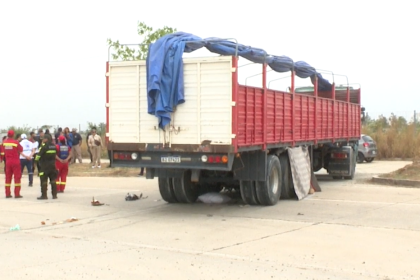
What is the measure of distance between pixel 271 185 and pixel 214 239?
4.12 meters

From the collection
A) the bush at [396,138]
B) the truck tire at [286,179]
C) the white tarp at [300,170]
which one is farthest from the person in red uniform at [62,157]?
the bush at [396,138]

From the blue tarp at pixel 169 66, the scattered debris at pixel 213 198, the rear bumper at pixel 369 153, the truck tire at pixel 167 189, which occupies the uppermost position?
the blue tarp at pixel 169 66

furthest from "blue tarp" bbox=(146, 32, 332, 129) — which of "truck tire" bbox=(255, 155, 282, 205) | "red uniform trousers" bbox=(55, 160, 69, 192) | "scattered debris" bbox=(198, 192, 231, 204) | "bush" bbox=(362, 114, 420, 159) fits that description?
"bush" bbox=(362, 114, 420, 159)

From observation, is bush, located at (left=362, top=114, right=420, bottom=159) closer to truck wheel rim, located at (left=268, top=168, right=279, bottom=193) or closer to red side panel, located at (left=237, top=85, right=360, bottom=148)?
red side panel, located at (left=237, top=85, right=360, bottom=148)

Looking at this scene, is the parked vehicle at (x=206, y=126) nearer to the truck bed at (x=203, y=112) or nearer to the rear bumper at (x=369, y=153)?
the truck bed at (x=203, y=112)

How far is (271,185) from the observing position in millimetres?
13359

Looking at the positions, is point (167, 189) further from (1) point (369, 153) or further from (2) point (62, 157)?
(1) point (369, 153)

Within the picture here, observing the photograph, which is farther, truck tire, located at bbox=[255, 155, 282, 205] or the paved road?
truck tire, located at bbox=[255, 155, 282, 205]

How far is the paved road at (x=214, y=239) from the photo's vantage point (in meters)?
7.38

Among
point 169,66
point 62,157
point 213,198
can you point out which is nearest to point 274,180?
point 213,198

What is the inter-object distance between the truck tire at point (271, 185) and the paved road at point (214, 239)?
0.26 meters

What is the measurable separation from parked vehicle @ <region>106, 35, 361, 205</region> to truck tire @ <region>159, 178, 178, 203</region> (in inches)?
0.9

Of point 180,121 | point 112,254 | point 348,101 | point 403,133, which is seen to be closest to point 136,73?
point 180,121

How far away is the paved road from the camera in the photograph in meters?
7.38
